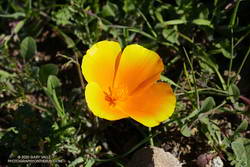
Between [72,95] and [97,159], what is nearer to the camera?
[97,159]

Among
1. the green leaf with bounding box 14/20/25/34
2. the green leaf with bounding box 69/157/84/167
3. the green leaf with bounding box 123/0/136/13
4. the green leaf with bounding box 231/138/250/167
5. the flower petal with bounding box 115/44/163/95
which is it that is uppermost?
the green leaf with bounding box 14/20/25/34

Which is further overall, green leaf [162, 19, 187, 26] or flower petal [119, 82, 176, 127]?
green leaf [162, 19, 187, 26]

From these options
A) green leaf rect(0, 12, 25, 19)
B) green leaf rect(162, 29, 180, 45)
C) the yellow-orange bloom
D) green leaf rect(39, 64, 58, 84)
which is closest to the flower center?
the yellow-orange bloom

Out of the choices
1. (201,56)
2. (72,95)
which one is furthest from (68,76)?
(201,56)

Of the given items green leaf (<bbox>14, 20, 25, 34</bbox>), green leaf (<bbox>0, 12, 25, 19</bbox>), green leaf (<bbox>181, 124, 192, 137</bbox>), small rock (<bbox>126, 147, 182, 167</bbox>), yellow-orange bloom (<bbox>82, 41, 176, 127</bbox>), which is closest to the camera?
yellow-orange bloom (<bbox>82, 41, 176, 127</bbox>)

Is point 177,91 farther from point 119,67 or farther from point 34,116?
point 34,116

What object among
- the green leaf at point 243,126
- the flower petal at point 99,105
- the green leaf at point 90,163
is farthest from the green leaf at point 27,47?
the green leaf at point 243,126

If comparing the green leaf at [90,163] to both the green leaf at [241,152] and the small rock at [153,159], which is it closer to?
the small rock at [153,159]

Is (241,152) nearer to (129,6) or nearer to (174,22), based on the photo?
(174,22)

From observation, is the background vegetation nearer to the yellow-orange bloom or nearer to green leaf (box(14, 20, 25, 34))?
green leaf (box(14, 20, 25, 34))
